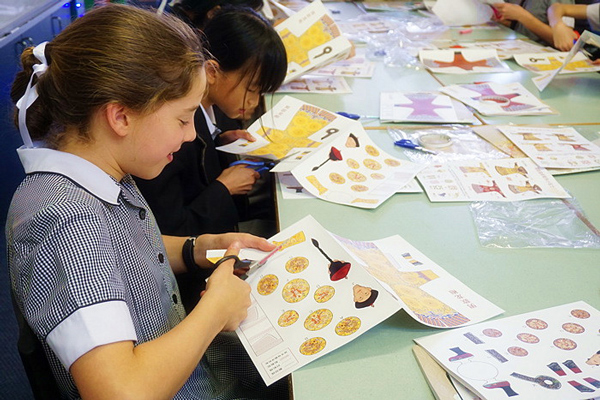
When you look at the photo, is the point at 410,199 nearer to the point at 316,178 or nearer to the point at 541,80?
the point at 316,178

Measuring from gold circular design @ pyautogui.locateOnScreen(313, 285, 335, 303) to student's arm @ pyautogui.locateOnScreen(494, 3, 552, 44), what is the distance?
2.22 metres

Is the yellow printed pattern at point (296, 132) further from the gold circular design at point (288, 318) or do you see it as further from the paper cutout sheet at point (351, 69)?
the gold circular design at point (288, 318)

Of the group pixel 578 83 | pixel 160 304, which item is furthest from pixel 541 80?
pixel 160 304

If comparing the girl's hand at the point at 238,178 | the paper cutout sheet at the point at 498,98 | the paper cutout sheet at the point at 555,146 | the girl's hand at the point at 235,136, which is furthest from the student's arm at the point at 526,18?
the girl's hand at the point at 238,178

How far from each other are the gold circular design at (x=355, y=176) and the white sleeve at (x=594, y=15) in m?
1.82

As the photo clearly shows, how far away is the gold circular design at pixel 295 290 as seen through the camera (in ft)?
3.12

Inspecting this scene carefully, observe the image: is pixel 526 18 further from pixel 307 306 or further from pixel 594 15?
pixel 307 306

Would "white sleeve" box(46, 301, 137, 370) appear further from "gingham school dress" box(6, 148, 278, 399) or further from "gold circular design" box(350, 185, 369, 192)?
"gold circular design" box(350, 185, 369, 192)

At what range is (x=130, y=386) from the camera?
2.29 ft

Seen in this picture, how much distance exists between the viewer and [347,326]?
0.88 meters

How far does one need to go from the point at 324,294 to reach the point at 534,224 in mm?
562

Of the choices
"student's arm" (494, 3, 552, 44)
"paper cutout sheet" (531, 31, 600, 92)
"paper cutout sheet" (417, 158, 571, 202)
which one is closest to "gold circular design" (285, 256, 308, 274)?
"paper cutout sheet" (417, 158, 571, 202)

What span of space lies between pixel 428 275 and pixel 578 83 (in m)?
1.45

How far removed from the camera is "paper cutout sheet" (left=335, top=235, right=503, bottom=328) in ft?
3.01
